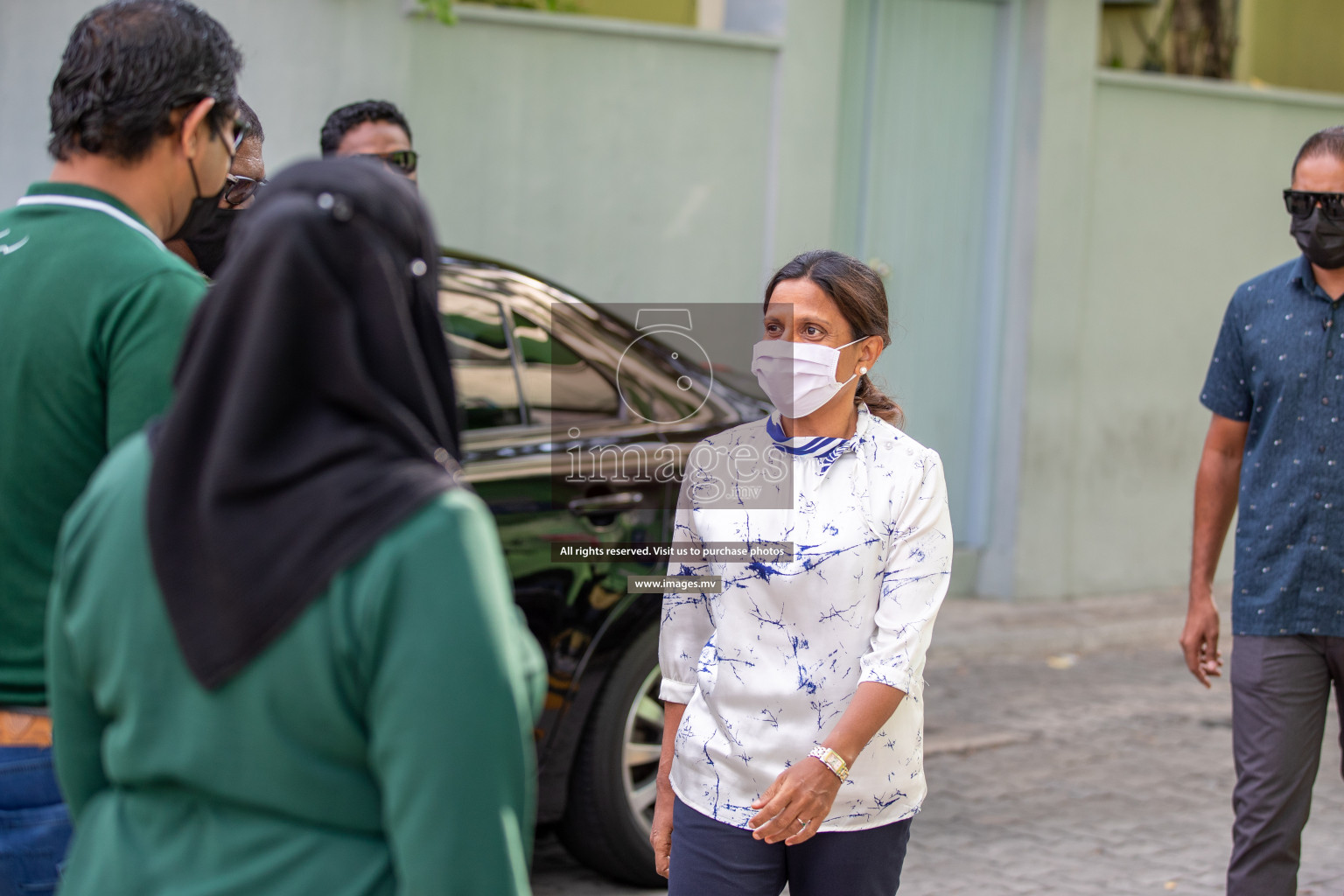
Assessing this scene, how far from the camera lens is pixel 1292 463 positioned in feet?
12.9

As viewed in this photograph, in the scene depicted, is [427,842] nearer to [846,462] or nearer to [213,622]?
[213,622]

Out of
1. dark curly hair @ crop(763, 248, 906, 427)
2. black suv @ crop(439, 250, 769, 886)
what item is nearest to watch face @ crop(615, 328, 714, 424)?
black suv @ crop(439, 250, 769, 886)

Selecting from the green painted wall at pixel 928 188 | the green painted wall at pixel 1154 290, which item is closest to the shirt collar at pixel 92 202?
the green painted wall at pixel 928 188

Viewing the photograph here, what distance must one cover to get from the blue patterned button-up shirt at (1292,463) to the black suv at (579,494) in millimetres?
1606

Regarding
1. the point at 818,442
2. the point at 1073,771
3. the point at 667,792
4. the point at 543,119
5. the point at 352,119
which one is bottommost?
the point at 1073,771

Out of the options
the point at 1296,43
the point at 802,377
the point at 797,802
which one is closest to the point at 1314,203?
the point at 802,377

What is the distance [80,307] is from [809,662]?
1.42 meters

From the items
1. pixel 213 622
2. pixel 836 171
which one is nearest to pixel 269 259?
pixel 213 622

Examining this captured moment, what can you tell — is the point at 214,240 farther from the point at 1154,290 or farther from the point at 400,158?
the point at 1154,290

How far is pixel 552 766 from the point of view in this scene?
4484 millimetres

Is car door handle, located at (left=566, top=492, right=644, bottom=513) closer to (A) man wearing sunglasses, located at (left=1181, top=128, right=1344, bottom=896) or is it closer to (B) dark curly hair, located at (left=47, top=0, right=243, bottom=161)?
(A) man wearing sunglasses, located at (left=1181, top=128, right=1344, bottom=896)

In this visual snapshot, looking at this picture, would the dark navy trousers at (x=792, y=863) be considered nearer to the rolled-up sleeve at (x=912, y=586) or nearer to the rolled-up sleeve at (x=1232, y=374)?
the rolled-up sleeve at (x=912, y=586)

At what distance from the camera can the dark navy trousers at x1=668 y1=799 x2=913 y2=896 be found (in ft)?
9.05

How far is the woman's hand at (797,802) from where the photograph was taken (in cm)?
267
